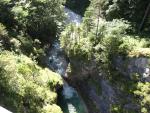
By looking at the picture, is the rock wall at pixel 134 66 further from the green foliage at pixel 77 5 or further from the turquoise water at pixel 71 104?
the green foliage at pixel 77 5

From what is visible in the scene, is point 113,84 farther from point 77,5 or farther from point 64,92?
point 77,5

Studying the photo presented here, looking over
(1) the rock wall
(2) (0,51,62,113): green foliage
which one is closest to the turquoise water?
(2) (0,51,62,113): green foliage

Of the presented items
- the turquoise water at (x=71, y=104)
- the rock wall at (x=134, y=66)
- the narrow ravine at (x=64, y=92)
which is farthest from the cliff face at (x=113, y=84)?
the narrow ravine at (x=64, y=92)

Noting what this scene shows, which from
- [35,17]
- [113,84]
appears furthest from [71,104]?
[35,17]

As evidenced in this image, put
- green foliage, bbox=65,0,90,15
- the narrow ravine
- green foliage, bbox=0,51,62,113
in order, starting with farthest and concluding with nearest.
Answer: green foliage, bbox=65,0,90,15 < the narrow ravine < green foliage, bbox=0,51,62,113

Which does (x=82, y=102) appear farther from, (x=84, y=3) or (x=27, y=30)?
(x=84, y=3)

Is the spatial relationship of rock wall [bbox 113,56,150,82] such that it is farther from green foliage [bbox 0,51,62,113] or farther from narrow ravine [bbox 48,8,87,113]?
narrow ravine [bbox 48,8,87,113]
